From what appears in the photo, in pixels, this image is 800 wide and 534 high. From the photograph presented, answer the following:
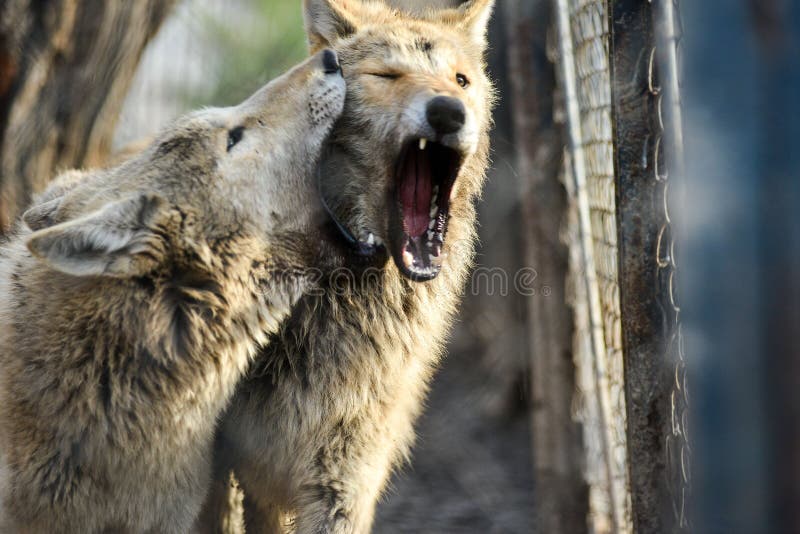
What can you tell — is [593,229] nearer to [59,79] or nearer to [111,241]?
[111,241]

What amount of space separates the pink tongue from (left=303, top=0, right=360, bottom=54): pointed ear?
588 mm

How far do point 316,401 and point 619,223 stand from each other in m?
1.13

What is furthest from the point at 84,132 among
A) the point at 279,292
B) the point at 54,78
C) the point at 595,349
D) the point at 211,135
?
the point at 595,349

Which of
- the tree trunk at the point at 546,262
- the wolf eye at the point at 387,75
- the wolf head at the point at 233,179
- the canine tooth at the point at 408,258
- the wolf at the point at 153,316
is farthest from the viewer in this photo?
the tree trunk at the point at 546,262

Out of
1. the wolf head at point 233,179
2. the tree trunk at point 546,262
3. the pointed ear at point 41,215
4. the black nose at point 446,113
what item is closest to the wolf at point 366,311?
the black nose at point 446,113

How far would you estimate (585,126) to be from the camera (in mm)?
3750

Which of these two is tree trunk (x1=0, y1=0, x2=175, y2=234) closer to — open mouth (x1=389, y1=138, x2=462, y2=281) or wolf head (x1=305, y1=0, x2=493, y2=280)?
wolf head (x1=305, y1=0, x2=493, y2=280)

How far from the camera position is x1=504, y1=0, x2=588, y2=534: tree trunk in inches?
163

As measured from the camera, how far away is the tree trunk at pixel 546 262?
13.6 ft

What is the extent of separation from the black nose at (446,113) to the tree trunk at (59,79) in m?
3.14

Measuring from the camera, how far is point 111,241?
8.14 feet

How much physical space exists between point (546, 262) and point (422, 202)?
5.11 ft

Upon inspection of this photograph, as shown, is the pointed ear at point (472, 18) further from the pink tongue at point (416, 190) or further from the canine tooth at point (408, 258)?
the canine tooth at point (408, 258)

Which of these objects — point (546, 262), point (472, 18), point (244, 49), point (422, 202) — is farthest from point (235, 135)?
point (244, 49)
